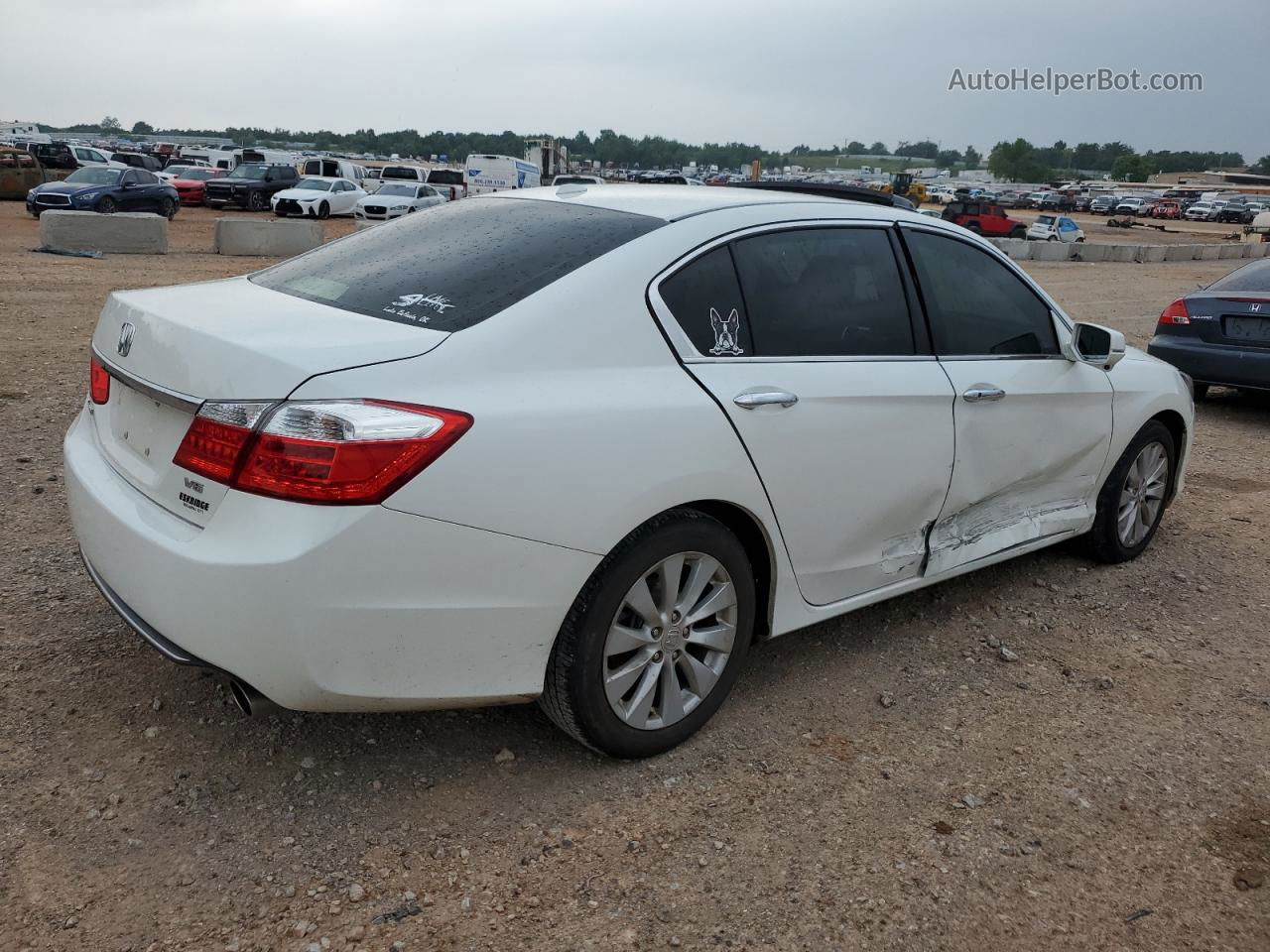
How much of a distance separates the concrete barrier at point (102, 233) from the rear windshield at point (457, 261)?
1560cm

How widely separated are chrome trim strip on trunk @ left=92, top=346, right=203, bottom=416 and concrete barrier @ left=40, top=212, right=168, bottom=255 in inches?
633

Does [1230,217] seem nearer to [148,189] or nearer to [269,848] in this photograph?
[148,189]

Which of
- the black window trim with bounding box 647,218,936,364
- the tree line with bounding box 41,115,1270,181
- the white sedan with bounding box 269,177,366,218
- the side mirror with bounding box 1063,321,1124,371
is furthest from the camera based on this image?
the tree line with bounding box 41,115,1270,181

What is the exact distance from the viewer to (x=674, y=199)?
3531mm

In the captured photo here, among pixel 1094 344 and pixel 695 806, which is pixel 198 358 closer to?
pixel 695 806

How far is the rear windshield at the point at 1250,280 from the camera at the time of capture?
8.73 m

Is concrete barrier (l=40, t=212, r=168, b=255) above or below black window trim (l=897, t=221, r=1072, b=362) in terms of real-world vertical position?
below

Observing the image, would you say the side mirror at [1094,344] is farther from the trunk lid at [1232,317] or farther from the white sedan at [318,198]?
the white sedan at [318,198]

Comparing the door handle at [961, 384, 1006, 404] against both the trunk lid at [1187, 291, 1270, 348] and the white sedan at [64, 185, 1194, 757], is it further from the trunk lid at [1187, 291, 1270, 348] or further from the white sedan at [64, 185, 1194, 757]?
the trunk lid at [1187, 291, 1270, 348]

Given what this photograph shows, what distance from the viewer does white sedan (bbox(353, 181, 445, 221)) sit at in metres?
29.1

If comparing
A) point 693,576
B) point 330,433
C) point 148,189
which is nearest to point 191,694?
point 330,433

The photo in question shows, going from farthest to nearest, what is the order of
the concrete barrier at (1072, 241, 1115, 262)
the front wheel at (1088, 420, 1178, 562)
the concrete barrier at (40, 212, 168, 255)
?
the concrete barrier at (1072, 241, 1115, 262) < the concrete barrier at (40, 212, 168, 255) < the front wheel at (1088, 420, 1178, 562)

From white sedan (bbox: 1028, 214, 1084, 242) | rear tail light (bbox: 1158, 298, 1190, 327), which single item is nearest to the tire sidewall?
rear tail light (bbox: 1158, 298, 1190, 327)

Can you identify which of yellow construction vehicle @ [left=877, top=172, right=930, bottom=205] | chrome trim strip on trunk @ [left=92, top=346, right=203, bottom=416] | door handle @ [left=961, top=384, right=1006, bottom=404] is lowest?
door handle @ [left=961, top=384, right=1006, bottom=404]
